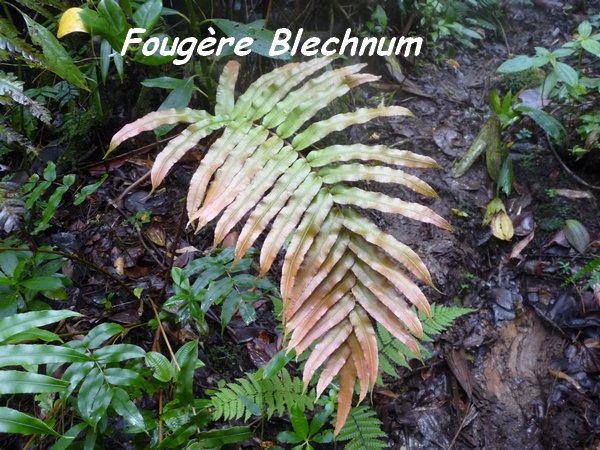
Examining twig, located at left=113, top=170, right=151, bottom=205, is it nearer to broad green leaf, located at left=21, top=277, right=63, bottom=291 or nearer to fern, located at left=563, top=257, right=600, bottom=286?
broad green leaf, located at left=21, top=277, right=63, bottom=291

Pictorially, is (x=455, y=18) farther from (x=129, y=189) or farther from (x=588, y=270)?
(x=129, y=189)

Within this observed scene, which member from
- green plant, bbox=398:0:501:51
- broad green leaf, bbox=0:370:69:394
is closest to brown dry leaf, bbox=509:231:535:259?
green plant, bbox=398:0:501:51

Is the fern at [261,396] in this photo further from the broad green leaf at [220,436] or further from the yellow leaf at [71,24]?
the yellow leaf at [71,24]

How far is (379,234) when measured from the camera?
1.54 meters

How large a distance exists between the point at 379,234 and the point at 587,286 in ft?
6.00

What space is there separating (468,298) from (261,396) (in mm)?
1430

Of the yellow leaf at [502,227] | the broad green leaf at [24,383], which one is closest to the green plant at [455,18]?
the yellow leaf at [502,227]

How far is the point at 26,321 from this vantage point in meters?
1.44

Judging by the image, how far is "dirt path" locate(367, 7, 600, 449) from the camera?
2.34 metres

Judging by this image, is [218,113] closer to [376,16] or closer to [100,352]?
[100,352]

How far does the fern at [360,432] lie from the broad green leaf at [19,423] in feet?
3.55

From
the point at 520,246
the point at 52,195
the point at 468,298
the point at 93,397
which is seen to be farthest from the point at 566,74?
the point at 93,397

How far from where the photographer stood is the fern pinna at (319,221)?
4.86 ft

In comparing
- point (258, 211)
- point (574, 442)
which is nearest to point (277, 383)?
point (258, 211)
